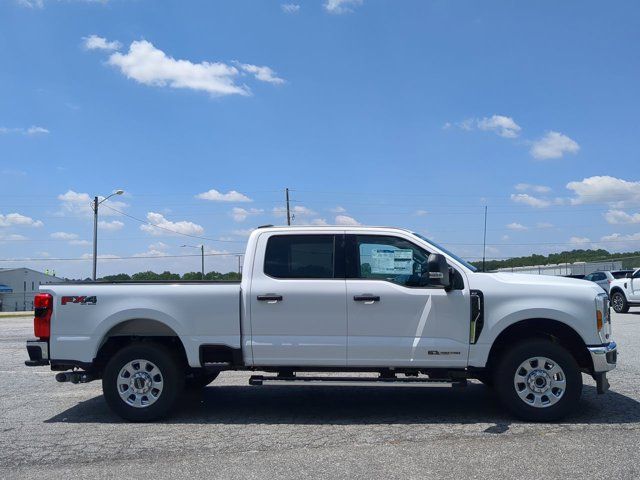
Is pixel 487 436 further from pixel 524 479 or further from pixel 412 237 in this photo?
pixel 412 237

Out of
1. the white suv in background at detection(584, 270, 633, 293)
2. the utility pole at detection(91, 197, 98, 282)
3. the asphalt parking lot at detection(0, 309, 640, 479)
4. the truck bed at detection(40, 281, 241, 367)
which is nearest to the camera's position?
the asphalt parking lot at detection(0, 309, 640, 479)

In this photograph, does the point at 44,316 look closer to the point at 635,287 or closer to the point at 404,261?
the point at 404,261

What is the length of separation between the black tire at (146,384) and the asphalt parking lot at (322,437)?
16 cm

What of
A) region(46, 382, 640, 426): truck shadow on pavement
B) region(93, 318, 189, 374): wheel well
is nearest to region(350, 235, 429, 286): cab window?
region(46, 382, 640, 426): truck shadow on pavement

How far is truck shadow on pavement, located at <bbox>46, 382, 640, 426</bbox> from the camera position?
22.5 ft

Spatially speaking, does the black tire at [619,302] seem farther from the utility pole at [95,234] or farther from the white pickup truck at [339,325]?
the utility pole at [95,234]

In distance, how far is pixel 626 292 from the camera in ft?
73.5

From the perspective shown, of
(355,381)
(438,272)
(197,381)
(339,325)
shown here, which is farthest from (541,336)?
(197,381)

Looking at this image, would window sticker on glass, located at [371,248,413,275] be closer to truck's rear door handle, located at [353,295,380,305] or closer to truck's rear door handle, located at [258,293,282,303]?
truck's rear door handle, located at [353,295,380,305]

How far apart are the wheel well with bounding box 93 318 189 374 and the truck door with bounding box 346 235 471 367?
1.98m

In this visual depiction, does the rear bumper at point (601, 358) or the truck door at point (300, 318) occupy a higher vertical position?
the truck door at point (300, 318)

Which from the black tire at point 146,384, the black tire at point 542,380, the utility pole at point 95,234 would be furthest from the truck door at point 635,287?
the utility pole at point 95,234

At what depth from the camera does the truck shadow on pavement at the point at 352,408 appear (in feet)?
22.5

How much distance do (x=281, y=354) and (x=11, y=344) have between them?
417 inches
